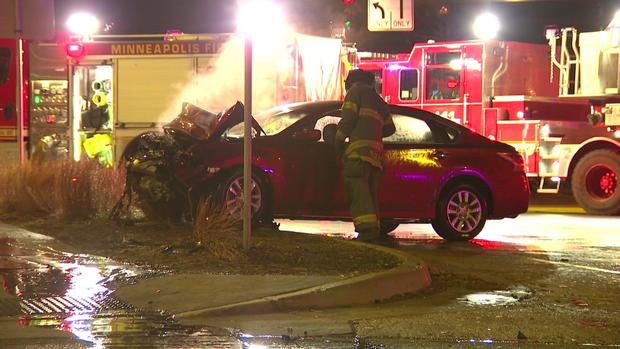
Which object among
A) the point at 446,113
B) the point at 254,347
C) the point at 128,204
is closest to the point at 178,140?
the point at 128,204

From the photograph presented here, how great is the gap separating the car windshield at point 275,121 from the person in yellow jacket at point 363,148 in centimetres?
155

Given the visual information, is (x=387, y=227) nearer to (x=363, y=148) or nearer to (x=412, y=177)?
(x=412, y=177)

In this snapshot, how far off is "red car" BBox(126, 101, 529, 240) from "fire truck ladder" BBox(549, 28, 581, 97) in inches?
177

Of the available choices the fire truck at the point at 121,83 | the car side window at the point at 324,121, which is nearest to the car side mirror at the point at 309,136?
the car side window at the point at 324,121

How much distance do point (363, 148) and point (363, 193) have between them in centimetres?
45

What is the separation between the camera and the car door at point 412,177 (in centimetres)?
1012

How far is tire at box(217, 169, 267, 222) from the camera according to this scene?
9852 mm

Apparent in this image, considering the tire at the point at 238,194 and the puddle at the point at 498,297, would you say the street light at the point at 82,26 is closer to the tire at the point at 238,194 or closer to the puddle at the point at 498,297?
the tire at the point at 238,194

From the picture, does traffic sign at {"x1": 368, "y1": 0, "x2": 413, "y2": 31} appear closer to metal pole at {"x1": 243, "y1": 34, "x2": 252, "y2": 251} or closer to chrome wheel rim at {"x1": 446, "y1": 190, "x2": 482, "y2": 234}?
chrome wheel rim at {"x1": 446, "y1": 190, "x2": 482, "y2": 234}

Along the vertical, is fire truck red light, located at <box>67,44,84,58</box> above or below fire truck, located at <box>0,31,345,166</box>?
above

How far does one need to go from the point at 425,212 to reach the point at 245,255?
2994mm

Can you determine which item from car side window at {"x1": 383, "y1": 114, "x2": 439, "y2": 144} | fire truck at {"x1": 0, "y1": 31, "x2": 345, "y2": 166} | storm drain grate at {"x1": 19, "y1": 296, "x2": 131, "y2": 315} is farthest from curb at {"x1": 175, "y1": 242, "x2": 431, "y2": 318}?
fire truck at {"x1": 0, "y1": 31, "x2": 345, "y2": 166}

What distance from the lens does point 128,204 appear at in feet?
32.7

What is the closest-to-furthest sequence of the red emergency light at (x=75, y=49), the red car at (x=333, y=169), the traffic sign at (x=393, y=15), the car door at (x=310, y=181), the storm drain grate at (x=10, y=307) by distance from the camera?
the storm drain grate at (x=10, y=307) → the red car at (x=333, y=169) → the car door at (x=310, y=181) → the red emergency light at (x=75, y=49) → the traffic sign at (x=393, y=15)
